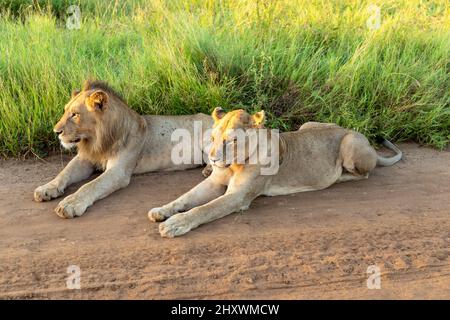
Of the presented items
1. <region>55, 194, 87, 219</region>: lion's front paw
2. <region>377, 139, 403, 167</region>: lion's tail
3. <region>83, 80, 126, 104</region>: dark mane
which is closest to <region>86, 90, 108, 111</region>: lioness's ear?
<region>83, 80, 126, 104</region>: dark mane

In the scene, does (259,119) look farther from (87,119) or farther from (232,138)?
(87,119)

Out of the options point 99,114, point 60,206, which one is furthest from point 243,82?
point 60,206

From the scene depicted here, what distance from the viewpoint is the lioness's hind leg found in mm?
4797

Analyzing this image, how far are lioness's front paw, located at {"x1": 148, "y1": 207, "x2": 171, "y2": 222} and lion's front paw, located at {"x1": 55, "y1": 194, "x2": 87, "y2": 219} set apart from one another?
0.48 m

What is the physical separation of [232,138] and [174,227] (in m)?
0.74

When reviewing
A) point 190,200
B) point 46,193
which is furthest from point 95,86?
point 190,200

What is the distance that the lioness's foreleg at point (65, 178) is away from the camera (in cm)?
438

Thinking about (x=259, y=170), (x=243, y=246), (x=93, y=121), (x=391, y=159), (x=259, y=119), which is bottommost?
(x=391, y=159)

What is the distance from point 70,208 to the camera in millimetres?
4094

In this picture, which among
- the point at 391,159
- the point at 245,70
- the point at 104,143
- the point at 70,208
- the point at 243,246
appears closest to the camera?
the point at 243,246

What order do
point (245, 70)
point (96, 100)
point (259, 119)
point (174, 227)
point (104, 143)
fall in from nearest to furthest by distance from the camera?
1. point (174, 227)
2. point (259, 119)
3. point (96, 100)
4. point (104, 143)
5. point (245, 70)

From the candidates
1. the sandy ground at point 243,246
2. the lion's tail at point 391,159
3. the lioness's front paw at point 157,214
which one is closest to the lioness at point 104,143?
the sandy ground at point 243,246

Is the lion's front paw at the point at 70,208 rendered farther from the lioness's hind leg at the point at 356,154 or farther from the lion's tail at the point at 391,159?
the lion's tail at the point at 391,159

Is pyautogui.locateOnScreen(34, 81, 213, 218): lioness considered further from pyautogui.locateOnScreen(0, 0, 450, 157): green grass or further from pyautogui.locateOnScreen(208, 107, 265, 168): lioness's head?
pyautogui.locateOnScreen(208, 107, 265, 168): lioness's head
